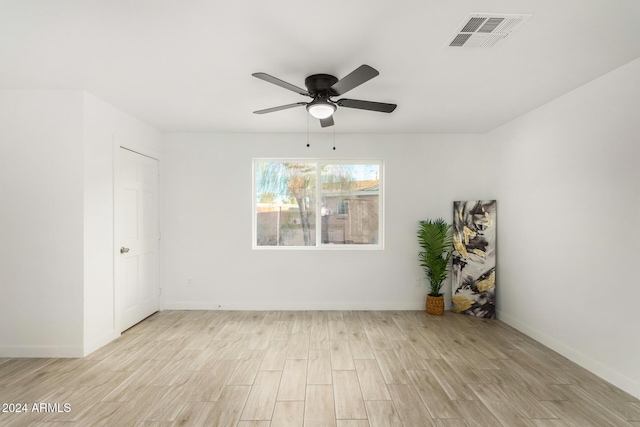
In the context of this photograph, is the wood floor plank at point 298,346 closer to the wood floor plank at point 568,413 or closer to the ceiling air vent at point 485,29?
the wood floor plank at point 568,413

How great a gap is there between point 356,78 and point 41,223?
3243 millimetres

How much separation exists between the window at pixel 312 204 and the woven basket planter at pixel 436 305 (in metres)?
1.11

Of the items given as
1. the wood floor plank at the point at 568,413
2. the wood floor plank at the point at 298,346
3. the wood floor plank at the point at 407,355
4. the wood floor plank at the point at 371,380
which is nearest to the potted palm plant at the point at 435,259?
the wood floor plank at the point at 407,355

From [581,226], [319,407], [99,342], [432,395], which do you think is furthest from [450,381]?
[99,342]

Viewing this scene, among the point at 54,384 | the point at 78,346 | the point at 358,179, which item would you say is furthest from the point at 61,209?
the point at 358,179

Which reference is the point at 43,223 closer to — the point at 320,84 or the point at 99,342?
the point at 99,342

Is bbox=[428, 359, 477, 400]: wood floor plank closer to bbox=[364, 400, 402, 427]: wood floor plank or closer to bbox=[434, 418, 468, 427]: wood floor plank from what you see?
bbox=[434, 418, 468, 427]: wood floor plank

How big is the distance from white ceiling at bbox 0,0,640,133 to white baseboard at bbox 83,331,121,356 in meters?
2.52

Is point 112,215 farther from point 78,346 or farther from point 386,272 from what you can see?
point 386,272

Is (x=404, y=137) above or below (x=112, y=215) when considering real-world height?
above

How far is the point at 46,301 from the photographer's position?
3023 mm

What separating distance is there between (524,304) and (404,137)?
267 centimetres

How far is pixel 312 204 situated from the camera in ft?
15.6

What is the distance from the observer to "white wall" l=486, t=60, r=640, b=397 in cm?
250
